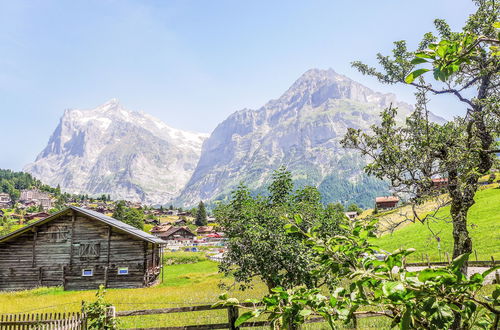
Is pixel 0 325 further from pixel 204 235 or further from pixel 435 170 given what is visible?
pixel 204 235

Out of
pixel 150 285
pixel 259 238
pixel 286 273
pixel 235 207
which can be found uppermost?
pixel 235 207

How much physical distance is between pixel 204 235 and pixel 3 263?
11205cm

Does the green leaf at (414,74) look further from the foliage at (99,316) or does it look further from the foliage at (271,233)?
the foliage at (99,316)

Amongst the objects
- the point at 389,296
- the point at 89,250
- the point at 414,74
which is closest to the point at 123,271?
the point at 89,250

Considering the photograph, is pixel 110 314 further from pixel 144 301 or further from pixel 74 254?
pixel 74 254

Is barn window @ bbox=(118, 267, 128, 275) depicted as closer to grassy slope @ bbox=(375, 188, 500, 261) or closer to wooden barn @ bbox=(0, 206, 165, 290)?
wooden barn @ bbox=(0, 206, 165, 290)

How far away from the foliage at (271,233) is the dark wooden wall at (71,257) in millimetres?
25849

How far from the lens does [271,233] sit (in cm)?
1355

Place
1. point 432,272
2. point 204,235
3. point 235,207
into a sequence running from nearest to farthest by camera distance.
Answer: point 432,272 < point 235,207 < point 204,235

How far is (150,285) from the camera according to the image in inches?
1549

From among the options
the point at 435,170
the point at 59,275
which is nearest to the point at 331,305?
the point at 435,170

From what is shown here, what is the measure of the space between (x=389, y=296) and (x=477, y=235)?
156 feet

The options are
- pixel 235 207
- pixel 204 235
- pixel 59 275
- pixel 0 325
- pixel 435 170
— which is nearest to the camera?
pixel 435 170

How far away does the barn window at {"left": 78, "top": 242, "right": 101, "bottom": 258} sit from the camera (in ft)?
124
